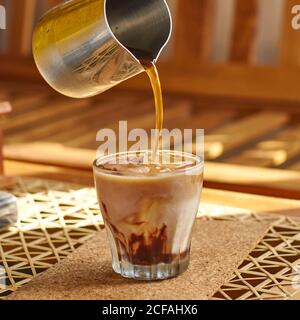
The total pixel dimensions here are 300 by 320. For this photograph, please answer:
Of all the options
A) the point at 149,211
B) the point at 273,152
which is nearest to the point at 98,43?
the point at 149,211

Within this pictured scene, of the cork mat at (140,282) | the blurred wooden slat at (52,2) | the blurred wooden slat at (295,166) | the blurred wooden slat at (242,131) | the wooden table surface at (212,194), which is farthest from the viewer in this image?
the blurred wooden slat at (52,2)

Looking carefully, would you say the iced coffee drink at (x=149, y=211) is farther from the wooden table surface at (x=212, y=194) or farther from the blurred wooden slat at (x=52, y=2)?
the blurred wooden slat at (x=52, y=2)

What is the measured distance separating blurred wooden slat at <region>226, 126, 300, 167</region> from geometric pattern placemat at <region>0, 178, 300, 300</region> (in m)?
0.36

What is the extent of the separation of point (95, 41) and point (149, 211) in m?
0.20

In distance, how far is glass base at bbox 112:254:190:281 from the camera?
83cm

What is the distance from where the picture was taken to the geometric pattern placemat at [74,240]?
2.67 feet

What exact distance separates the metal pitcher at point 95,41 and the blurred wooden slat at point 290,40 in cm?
87

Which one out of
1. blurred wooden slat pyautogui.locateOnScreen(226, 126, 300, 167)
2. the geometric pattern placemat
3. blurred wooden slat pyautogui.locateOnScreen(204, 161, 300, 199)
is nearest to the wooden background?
blurred wooden slat pyautogui.locateOnScreen(226, 126, 300, 167)

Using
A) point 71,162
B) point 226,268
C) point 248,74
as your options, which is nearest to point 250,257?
point 226,268

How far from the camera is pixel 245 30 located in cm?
181

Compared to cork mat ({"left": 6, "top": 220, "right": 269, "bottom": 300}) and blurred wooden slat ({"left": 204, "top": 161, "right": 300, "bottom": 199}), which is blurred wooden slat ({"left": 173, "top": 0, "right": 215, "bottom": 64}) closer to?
blurred wooden slat ({"left": 204, "top": 161, "right": 300, "bottom": 199})

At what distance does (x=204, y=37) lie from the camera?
74.5 inches

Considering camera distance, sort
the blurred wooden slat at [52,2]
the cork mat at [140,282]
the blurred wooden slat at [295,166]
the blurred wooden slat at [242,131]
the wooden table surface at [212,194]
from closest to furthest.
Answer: the cork mat at [140,282] → the wooden table surface at [212,194] → the blurred wooden slat at [295,166] → the blurred wooden slat at [242,131] → the blurred wooden slat at [52,2]

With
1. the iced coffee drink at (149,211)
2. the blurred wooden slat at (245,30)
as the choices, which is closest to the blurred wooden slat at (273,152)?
the blurred wooden slat at (245,30)
